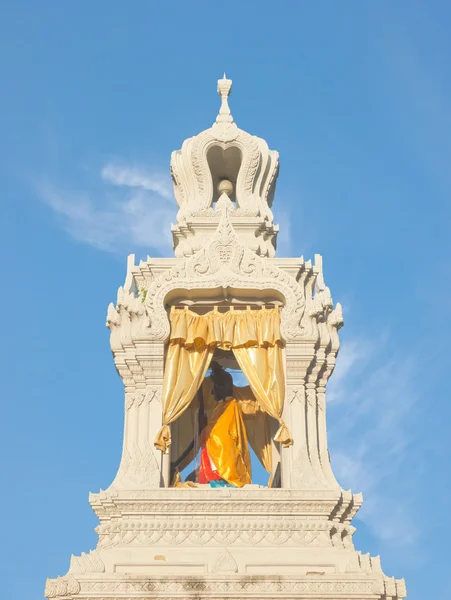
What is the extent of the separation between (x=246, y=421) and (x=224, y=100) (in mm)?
7966

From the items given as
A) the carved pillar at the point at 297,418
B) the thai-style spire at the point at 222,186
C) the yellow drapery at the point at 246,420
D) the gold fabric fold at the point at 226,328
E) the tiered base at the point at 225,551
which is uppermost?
the thai-style spire at the point at 222,186

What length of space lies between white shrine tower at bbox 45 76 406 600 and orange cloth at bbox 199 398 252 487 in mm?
A: 656

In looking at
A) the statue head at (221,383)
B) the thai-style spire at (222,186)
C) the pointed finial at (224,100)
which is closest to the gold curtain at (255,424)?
the statue head at (221,383)

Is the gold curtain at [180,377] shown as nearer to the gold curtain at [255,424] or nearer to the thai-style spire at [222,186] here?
the gold curtain at [255,424]

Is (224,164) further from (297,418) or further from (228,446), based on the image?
(297,418)

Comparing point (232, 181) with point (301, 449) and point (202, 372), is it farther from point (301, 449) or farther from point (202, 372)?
point (301, 449)

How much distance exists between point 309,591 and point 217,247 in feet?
26.2

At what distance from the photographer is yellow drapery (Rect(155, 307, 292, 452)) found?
84.8 feet

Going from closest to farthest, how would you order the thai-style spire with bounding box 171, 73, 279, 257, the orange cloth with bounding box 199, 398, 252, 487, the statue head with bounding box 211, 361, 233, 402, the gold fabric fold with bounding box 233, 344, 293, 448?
the gold fabric fold with bounding box 233, 344, 293, 448 → the orange cloth with bounding box 199, 398, 252, 487 → the statue head with bounding box 211, 361, 233, 402 → the thai-style spire with bounding box 171, 73, 279, 257

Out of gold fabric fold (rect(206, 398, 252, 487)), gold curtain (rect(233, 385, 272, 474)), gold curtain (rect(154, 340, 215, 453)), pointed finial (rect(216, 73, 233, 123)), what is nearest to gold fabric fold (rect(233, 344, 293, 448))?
gold curtain (rect(154, 340, 215, 453))

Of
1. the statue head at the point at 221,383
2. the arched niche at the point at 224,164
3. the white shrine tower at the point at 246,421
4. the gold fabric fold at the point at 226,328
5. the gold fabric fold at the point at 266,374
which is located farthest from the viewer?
the arched niche at the point at 224,164

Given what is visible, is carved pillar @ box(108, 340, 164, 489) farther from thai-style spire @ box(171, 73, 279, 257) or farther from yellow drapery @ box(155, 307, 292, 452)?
thai-style spire @ box(171, 73, 279, 257)

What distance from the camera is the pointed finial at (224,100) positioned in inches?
1187

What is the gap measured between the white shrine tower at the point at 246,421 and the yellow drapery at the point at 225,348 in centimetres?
4
